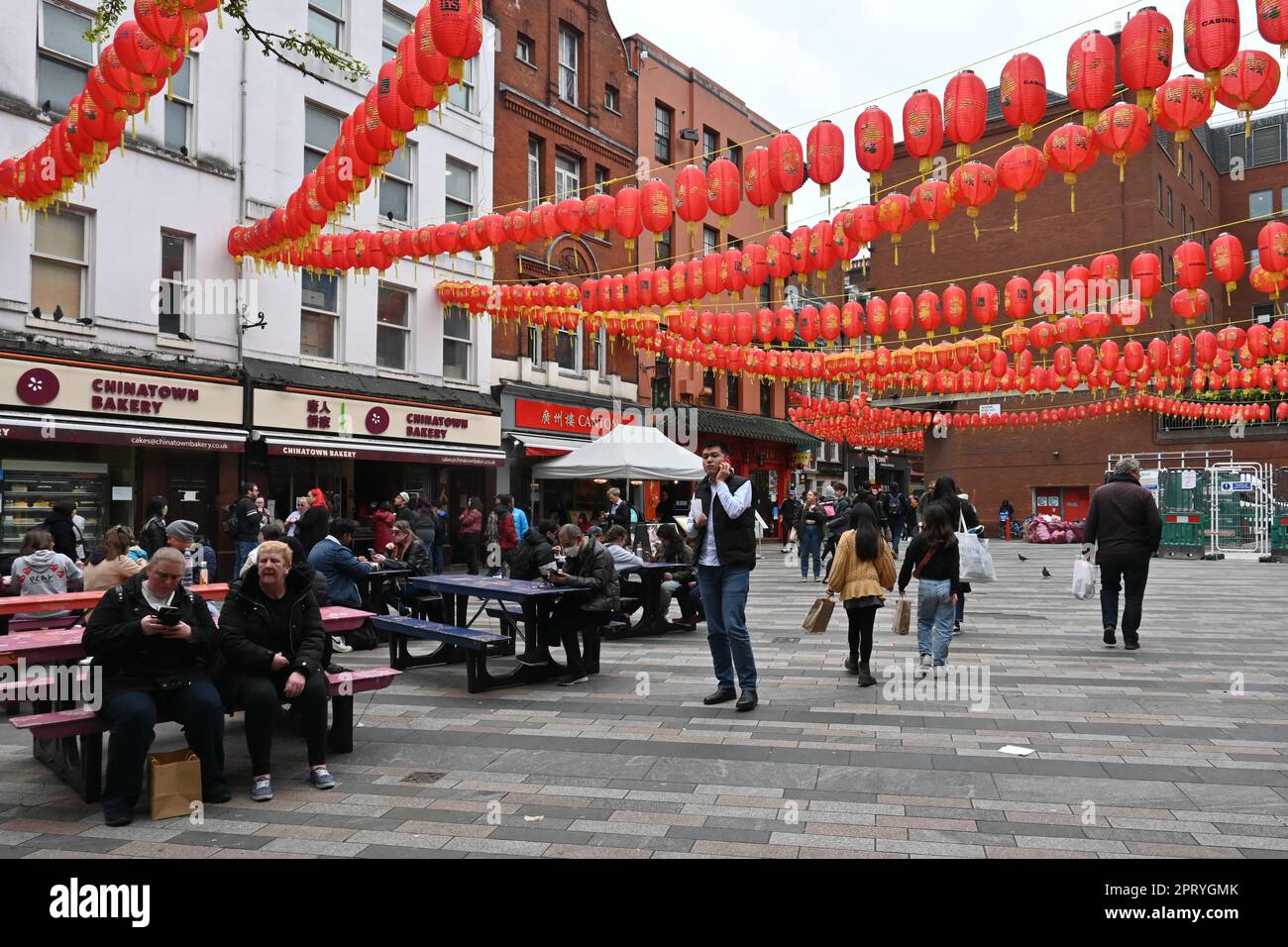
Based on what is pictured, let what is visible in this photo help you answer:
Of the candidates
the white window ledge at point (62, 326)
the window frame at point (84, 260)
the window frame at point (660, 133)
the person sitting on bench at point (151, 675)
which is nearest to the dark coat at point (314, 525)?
the person sitting on bench at point (151, 675)

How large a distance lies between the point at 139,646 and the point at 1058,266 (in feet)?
142

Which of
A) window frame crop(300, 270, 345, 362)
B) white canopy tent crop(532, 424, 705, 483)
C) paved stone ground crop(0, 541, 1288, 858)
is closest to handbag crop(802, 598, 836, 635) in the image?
paved stone ground crop(0, 541, 1288, 858)

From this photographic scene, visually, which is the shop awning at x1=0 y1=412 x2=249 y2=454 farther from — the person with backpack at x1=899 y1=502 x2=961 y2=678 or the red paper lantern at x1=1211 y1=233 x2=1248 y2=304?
the red paper lantern at x1=1211 y1=233 x2=1248 y2=304

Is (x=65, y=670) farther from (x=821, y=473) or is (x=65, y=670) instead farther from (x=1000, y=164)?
(x=821, y=473)

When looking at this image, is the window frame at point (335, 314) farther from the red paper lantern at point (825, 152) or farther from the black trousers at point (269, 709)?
the black trousers at point (269, 709)

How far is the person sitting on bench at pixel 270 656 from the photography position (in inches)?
204

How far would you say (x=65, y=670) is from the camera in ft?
18.4

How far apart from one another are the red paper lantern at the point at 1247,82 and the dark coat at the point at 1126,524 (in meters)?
3.62

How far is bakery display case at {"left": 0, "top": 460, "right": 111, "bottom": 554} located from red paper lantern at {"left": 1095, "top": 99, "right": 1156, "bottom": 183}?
597 inches

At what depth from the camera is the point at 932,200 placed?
36.1 feet

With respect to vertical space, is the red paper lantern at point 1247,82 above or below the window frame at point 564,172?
below

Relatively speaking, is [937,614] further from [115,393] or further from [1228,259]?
[115,393]

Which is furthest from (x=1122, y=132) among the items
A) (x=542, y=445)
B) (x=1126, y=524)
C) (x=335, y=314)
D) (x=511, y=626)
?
(x=542, y=445)

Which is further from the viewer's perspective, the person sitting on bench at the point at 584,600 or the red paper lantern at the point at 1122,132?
the red paper lantern at the point at 1122,132
